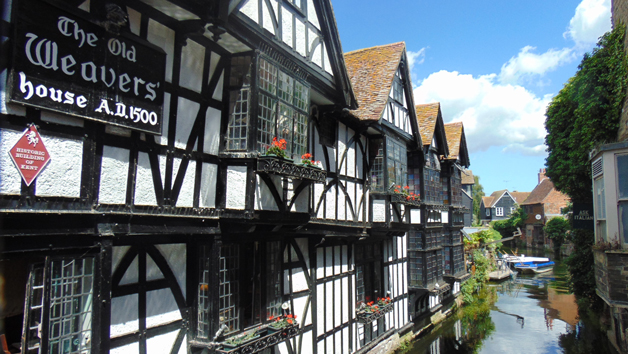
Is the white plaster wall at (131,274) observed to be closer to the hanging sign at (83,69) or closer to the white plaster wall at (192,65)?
the hanging sign at (83,69)

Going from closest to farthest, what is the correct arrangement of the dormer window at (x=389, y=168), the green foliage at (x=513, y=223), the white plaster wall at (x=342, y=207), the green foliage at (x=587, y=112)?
the white plaster wall at (x=342, y=207), the dormer window at (x=389, y=168), the green foliage at (x=587, y=112), the green foliage at (x=513, y=223)

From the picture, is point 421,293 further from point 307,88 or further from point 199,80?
point 199,80

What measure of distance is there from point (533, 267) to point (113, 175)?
45.3 meters

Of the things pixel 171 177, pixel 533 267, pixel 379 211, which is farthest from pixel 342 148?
pixel 533 267

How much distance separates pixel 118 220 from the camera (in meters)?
5.50

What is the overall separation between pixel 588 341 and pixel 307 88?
18515 millimetres

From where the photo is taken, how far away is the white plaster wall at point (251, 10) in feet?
24.1

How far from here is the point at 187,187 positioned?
263 inches

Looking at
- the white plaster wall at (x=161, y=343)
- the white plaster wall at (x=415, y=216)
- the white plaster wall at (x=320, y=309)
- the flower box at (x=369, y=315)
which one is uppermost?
the white plaster wall at (x=415, y=216)

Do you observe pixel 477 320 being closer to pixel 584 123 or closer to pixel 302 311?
pixel 584 123

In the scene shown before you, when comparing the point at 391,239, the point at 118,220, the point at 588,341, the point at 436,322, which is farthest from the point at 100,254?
the point at 588,341

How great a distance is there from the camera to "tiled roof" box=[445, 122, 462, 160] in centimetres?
2412

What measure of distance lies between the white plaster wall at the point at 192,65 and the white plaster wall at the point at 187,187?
4.39 feet

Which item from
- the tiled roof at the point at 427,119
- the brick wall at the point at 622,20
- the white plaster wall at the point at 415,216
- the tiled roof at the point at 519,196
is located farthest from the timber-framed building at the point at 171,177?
the tiled roof at the point at 519,196
